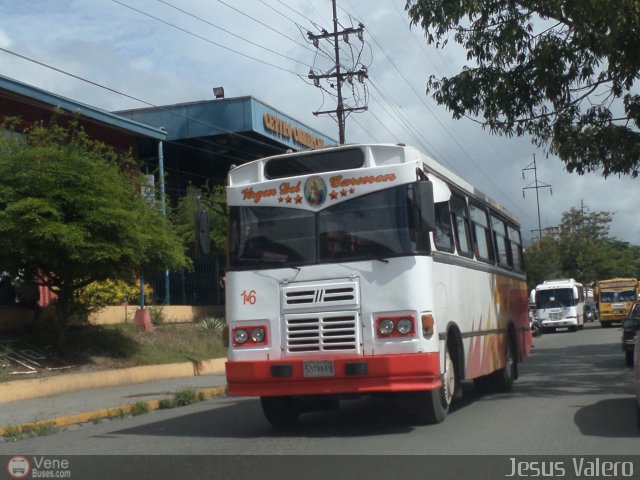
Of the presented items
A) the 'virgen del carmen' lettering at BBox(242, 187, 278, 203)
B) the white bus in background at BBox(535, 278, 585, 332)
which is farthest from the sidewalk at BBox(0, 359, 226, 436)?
the white bus in background at BBox(535, 278, 585, 332)

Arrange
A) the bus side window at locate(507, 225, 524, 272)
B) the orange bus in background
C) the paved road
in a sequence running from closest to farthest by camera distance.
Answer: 1. the paved road
2. the bus side window at locate(507, 225, 524, 272)
3. the orange bus in background

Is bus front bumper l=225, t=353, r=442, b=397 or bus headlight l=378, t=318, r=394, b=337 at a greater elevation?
bus headlight l=378, t=318, r=394, b=337

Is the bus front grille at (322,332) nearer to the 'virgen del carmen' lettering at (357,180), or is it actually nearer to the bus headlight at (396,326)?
the bus headlight at (396,326)

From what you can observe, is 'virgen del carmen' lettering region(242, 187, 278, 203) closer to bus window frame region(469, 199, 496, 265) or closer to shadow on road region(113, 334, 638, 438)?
shadow on road region(113, 334, 638, 438)

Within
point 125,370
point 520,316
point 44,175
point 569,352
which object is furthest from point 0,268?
point 569,352

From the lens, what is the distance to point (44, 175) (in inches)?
699

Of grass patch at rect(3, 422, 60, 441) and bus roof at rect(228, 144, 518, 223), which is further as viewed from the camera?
grass patch at rect(3, 422, 60, 441)

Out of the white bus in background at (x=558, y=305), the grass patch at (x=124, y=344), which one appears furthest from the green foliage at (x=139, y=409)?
the white bus in background at (x=558, y=305)

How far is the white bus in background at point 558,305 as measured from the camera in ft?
158

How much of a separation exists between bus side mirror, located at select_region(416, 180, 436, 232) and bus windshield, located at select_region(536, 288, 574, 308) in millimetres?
40539

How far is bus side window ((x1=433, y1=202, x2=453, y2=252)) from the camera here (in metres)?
10.9

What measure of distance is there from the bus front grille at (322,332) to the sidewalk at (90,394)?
193 inches
